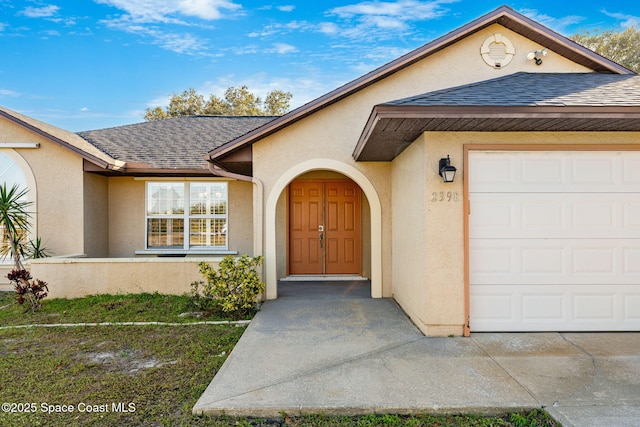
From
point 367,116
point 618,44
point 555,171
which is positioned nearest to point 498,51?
point 367,116

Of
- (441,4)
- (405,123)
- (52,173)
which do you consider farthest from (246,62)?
(405,123)

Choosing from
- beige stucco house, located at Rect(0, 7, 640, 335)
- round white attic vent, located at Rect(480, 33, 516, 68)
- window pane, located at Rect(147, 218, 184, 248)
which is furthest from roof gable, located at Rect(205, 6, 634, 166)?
window pane, located at Rect(147, 218, 184, 248)

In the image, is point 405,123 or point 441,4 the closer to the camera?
point 405,123

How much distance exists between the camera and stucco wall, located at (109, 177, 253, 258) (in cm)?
990

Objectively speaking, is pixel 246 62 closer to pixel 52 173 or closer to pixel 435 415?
pixel 52 173

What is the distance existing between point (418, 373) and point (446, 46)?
6414 mm

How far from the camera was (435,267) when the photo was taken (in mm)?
5031

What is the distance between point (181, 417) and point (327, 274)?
23.5 feet

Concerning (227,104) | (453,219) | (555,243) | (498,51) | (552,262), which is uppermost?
(227,104)

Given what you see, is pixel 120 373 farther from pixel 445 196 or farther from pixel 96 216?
pixel 96 216

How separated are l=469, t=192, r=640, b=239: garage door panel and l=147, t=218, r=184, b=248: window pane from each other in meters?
7.90

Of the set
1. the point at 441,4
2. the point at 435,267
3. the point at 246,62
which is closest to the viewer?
the point at 435,267

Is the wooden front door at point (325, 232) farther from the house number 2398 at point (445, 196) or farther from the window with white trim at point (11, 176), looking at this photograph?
the window with white trim at point (11, 176)

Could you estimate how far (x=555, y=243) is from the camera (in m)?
5.09
